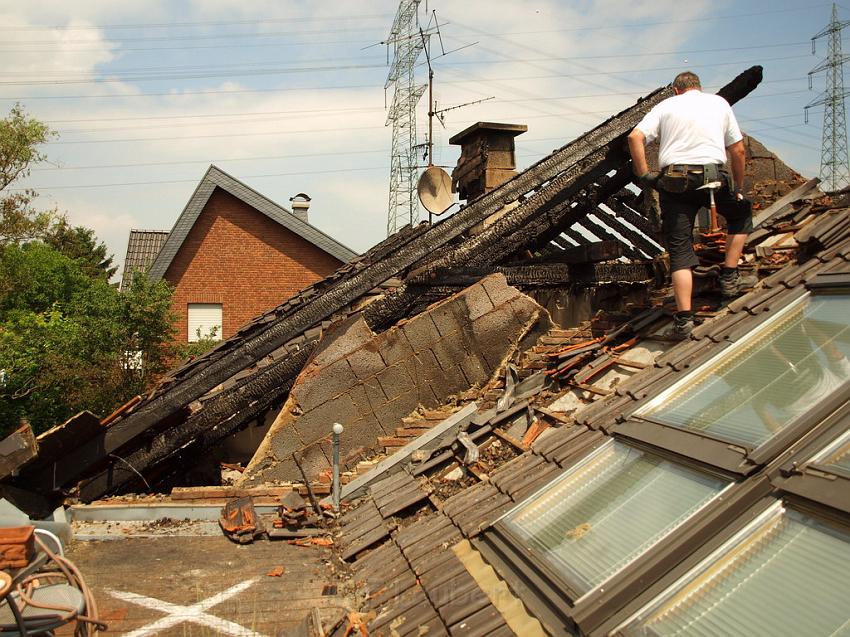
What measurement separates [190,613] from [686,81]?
16.0 feet

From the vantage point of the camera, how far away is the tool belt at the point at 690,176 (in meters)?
4.72

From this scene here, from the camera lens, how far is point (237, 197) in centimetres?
2319

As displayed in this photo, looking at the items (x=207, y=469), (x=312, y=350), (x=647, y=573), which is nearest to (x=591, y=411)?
(x=647, y=573)

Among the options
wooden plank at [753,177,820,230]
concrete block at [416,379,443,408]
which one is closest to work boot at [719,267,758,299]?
wooden plank at [753,177,820,230]

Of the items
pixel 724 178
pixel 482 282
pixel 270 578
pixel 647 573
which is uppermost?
pixel 724 178

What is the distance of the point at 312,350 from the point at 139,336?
381 inches

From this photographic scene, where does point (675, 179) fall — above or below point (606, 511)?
above

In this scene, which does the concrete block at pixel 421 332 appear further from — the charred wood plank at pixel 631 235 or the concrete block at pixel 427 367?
the charred wood plank at pixel 631 235

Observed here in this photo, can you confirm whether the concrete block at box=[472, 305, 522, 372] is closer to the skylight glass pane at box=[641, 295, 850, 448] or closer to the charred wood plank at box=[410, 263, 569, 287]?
the charred wood plank at box=[410, 263, 569, 287]

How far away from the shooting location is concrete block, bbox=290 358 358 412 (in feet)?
21.1

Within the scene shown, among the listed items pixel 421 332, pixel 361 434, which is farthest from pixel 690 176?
pixel 361 434

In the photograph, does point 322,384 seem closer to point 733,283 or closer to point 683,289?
point 683,289

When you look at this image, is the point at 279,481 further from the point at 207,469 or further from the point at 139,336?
the point at 139,336

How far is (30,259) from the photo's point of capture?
20.8 m
